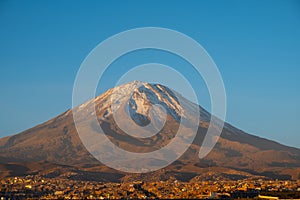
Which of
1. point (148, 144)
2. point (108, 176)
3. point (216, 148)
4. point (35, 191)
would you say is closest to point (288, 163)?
point (216, 148)

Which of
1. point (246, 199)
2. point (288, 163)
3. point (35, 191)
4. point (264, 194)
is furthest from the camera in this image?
point (288, 163)

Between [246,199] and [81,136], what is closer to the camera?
[246,199]

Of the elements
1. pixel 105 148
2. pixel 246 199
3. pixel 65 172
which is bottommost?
pixel 246 199

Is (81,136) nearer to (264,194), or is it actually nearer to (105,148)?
(105,148)

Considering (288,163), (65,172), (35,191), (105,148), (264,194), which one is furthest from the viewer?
(105,148)

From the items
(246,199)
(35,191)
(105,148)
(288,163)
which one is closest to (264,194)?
(246,199)

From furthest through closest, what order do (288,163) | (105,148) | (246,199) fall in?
(105,148), (288,163), (246,199)

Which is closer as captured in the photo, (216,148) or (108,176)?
(108,176)

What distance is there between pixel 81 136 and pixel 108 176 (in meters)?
75.8

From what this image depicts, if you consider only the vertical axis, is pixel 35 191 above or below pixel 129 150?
below

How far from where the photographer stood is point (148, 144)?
7219 inches

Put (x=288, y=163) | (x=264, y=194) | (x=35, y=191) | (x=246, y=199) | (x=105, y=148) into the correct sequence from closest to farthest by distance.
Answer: (x=246, y=199) → (x=264, y=194) → (x=35, y=191) → (x=288, y=163) → (x=105, y=148)

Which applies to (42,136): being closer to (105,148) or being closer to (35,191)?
(105,148)

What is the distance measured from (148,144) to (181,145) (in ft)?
33.9
